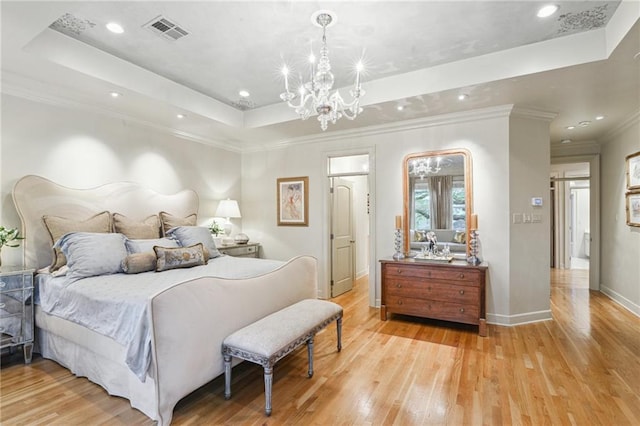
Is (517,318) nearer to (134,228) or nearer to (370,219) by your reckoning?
(370,219)

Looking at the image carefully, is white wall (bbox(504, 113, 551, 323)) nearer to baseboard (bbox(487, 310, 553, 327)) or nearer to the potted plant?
baseboard (bbox(487, 310, 553, 327))

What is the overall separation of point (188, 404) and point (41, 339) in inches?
70.3

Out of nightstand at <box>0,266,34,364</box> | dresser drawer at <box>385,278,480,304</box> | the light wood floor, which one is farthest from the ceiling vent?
dresser drawer at <box>385,278,480,304</box>

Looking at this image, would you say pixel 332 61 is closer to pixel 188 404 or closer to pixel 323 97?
pixel 323 97

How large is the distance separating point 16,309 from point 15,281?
0.81ft

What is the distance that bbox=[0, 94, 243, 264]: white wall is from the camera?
295 centimetres

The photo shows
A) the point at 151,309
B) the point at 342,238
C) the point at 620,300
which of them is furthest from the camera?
the point at 342,238

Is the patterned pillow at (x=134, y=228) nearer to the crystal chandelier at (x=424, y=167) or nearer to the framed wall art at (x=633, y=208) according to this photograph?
the crystal chandelier at (x=424, y=167)

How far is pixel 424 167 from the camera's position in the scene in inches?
159

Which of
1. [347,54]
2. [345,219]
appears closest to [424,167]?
[345,219]

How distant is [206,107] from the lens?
3.93 m

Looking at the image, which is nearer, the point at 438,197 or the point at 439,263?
the point at 439,263

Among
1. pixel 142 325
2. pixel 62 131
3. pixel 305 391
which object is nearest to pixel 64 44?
pixel 62 131

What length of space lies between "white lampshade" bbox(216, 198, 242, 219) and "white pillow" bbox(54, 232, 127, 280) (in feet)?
6.35
